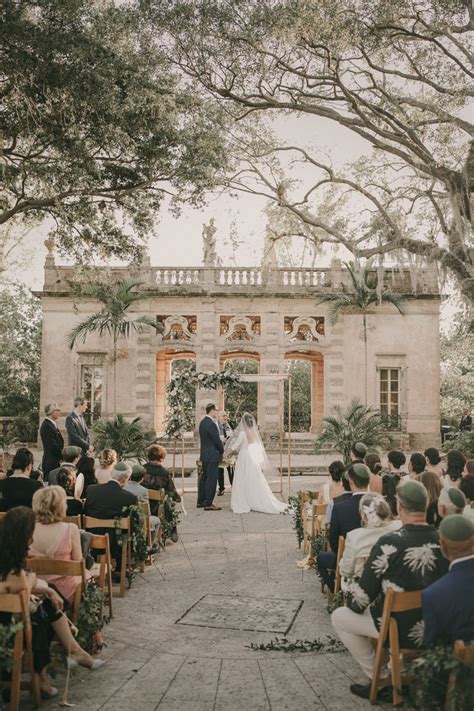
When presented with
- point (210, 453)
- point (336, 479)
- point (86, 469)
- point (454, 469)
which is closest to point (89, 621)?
point (336, 479)

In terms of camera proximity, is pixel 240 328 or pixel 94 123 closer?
pixel 94 123

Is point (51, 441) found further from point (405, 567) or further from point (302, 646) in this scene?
point (405, 567)

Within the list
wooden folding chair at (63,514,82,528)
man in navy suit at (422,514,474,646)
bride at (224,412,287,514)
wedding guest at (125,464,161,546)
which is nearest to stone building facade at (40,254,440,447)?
bride at (224,412,287,514)

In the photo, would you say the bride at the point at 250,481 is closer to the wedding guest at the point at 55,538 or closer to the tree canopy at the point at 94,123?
the tree canopy at the point at 94,123

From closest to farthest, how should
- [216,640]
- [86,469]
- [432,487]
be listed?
[216,640]
[432,487]
[86,469]

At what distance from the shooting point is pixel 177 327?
2064cm

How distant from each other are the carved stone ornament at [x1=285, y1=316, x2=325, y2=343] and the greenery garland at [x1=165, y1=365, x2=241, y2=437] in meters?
9.29

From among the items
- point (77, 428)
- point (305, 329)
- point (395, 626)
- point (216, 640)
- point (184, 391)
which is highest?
point (305, 329)

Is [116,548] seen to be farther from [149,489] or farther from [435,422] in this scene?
[435,422]

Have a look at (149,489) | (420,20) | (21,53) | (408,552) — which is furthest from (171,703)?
(420,20)

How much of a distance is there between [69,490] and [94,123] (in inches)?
234

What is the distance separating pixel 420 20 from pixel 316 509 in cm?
794

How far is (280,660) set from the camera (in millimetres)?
4172

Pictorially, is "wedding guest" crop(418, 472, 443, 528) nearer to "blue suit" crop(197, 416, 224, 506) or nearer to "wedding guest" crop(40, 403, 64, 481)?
"blue suit" crop(197, 416, 224, 506)
